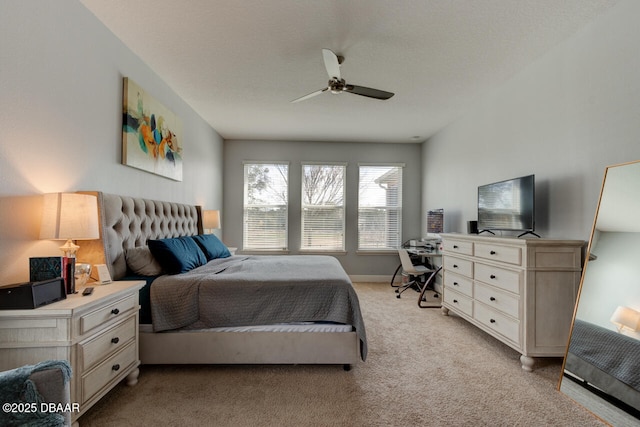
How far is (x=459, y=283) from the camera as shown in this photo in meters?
3.24

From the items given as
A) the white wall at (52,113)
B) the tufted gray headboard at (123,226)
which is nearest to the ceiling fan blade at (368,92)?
the white wall at (52,113)

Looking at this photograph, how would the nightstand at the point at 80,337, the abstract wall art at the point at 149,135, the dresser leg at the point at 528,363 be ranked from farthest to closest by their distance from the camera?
1. the abstract wall art at the point at 149,135
2. the dresser leg at the point at 528,363
3. the nightstand at the point at 80,337

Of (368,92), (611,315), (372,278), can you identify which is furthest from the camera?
(372,278)

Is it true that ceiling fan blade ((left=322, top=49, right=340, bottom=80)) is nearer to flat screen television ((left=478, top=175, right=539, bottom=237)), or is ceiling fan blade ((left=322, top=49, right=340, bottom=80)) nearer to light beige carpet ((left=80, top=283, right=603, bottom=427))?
flat screen television ((left=478, top=175, right=539, bottom=237))

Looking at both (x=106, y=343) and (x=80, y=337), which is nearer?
(x=80, y=337)

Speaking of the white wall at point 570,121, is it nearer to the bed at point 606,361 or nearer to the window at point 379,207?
the bed at point 606,361

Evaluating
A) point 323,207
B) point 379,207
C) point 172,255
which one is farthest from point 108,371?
point 379,207

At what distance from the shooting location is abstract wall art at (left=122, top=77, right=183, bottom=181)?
2.56 metres

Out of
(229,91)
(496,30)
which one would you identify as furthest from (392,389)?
(229,91)

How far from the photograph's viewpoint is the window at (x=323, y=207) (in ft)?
18.2

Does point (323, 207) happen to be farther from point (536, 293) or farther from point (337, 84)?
point (536, 293)

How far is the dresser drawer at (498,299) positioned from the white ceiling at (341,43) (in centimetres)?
211

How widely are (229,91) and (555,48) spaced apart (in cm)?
321

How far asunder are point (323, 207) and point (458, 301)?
2.94 meters
